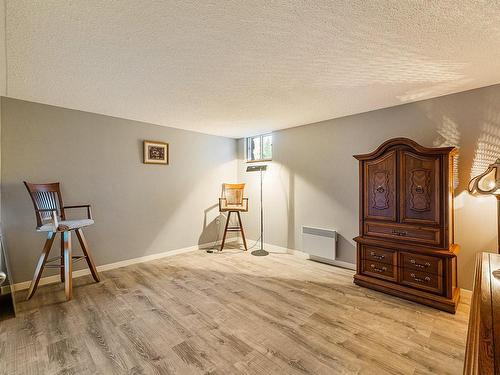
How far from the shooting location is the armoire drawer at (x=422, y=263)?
2.35 metres

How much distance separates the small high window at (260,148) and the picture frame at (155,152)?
1.70 meters

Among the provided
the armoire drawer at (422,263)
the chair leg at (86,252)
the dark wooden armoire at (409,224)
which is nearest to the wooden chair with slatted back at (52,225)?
the chair leg at (86,252)

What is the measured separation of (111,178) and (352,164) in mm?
3496

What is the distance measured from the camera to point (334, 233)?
3518 millimetres

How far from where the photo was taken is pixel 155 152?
153 inches

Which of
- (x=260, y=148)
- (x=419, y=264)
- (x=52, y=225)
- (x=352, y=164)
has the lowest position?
(x=419, y=264)

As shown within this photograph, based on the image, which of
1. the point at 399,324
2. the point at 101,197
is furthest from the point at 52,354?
the point at 399,324

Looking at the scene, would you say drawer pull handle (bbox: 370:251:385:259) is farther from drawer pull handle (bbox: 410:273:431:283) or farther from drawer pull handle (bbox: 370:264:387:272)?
drawer pull handle (bbox: 410:273:431:283)

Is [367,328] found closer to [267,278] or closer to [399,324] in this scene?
[399,324]

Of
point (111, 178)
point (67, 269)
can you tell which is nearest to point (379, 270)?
point (67, 269)

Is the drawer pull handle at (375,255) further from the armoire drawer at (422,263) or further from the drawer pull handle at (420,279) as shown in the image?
the drawer pull handle at (420,279)

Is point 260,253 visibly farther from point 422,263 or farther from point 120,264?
point 422,263

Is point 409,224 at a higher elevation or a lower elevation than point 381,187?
lower

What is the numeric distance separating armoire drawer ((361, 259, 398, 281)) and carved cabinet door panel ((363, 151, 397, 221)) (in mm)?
529
